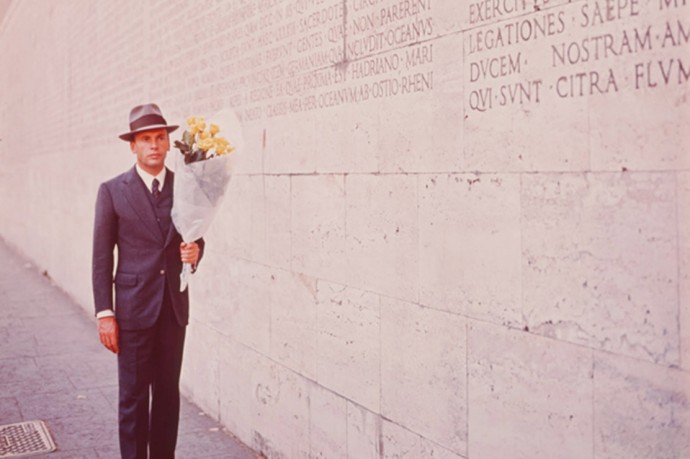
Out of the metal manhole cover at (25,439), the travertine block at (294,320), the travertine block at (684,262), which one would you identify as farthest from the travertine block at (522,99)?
the metal manhole cover at (25,439)

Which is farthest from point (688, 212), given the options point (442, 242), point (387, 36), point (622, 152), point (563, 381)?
point (387, 36)

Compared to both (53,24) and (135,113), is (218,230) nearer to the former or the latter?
(135,113)

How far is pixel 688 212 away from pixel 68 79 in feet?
43.3

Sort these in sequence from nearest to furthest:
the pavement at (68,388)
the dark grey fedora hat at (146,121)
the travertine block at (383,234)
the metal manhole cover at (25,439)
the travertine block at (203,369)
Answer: the travertine block at (383,234) → the dark grey fedora hat at (146,121) → the metal manhole cover at (25,439) → the pavement at (68,388) → the travertine block at (203,369)

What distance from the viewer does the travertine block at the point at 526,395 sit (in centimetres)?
287

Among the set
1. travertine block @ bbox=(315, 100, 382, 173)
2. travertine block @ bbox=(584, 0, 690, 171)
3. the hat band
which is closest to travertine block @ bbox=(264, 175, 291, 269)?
travertine block @ bbox=(315, 100, 382, 173)

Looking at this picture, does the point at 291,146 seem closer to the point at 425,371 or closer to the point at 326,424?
the point at 326,424

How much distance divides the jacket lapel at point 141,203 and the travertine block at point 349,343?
0.96 m

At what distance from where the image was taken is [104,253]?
4.52 meters

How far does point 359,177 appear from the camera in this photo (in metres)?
4.25

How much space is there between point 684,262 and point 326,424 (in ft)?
8.66

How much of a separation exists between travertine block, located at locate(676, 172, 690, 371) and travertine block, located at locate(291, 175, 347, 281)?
7.17 ft

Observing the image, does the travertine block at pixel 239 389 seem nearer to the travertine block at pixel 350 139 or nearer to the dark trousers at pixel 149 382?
the dark trousers at pixel 149 382

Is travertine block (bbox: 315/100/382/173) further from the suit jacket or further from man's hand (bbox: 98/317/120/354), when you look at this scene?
man's hand (bbox: 98/317/120/354)
